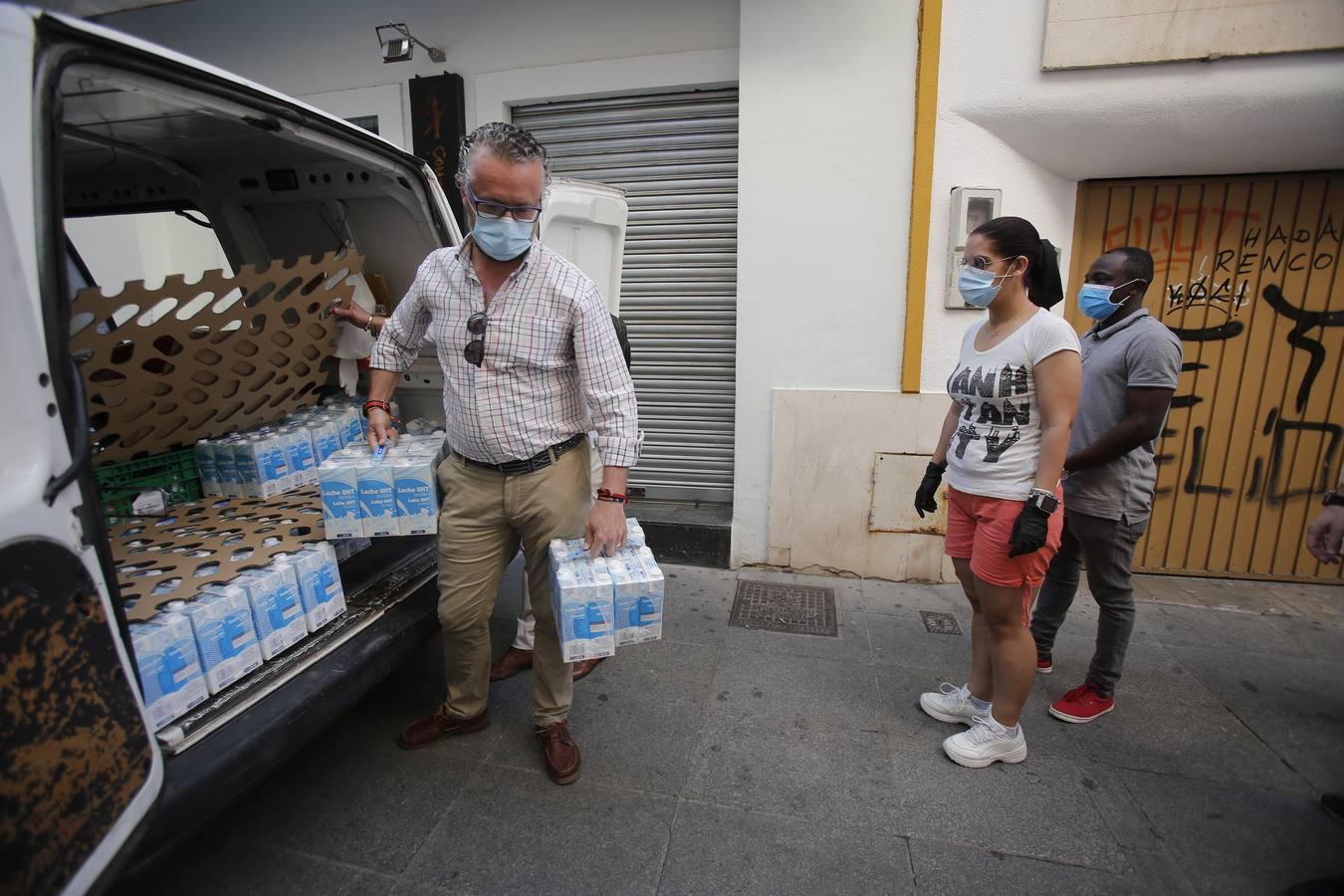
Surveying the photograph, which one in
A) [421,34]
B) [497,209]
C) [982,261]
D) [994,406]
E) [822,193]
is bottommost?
[994,406]

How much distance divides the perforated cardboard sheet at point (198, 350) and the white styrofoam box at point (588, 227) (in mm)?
933

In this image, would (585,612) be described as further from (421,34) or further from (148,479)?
(421,34)

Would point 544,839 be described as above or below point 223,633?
below

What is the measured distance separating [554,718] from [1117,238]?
4272 millimetres

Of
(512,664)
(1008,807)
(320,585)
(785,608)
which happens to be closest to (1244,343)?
(785,608)

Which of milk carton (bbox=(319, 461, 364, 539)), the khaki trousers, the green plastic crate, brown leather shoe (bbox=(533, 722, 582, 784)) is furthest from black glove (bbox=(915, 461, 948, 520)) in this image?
the green plastic crate

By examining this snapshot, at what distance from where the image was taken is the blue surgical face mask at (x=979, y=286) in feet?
7.47

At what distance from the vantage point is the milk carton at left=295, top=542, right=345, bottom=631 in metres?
2.31

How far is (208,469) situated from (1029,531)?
11.4 feet

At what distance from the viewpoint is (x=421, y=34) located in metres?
4.57

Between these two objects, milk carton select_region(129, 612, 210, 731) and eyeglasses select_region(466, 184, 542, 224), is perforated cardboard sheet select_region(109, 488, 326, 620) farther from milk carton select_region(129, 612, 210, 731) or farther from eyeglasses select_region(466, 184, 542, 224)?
eyeglasses select_region(466, 184, 542, 224)

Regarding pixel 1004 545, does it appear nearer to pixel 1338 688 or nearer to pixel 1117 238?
pixel 1338 688

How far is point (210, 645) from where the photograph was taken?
1.94 m

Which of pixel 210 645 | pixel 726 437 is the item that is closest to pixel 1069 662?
pixel 726 437
